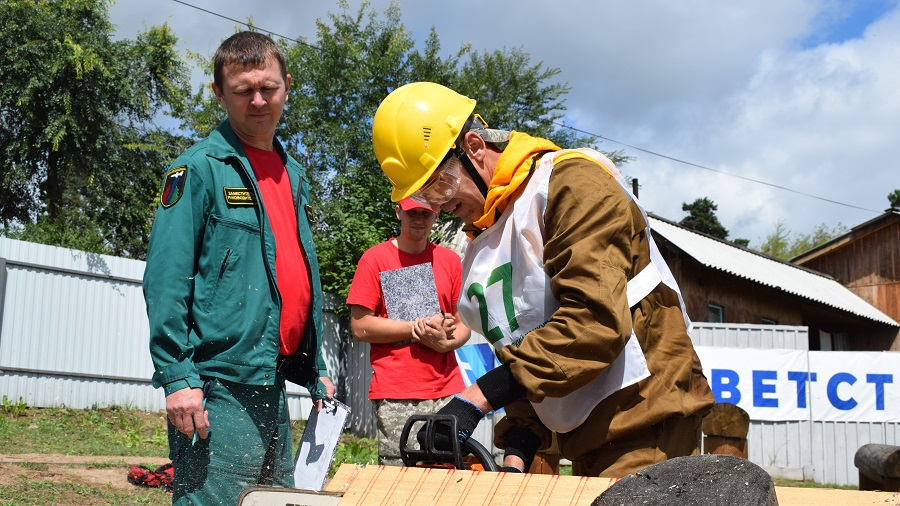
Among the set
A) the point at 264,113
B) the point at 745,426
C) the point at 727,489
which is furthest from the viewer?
the point at 745,426

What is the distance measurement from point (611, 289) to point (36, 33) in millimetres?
18521

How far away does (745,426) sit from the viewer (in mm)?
5125

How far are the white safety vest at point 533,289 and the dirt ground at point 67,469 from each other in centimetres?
476

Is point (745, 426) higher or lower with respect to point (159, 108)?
lower

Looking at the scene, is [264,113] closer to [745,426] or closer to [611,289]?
[611,289]

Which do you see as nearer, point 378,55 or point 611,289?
point 611,289

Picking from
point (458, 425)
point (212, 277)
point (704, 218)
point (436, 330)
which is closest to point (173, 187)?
point (212, 277)

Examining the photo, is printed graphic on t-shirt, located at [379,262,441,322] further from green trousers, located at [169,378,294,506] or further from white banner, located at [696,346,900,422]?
white banner, located at [696,346,900,422]

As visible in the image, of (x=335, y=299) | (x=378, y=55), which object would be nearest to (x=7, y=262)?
(x=335, y=299)

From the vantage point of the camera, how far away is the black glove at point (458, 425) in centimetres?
206

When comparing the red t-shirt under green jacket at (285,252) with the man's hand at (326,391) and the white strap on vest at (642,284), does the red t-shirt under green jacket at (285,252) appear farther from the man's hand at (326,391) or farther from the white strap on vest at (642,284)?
the white strap on vest at (642,284)

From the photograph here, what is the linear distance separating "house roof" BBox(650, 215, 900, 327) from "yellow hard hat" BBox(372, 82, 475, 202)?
15.6 meters

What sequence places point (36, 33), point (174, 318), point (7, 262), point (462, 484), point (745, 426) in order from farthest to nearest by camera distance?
point (36, 33) → point (7, 262) → point (745, 426) → point (174, 318) → point (462, 484)

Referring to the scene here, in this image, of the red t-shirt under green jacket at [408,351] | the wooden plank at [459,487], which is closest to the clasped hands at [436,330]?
the red t-shirt under green jacket at [408,351]
